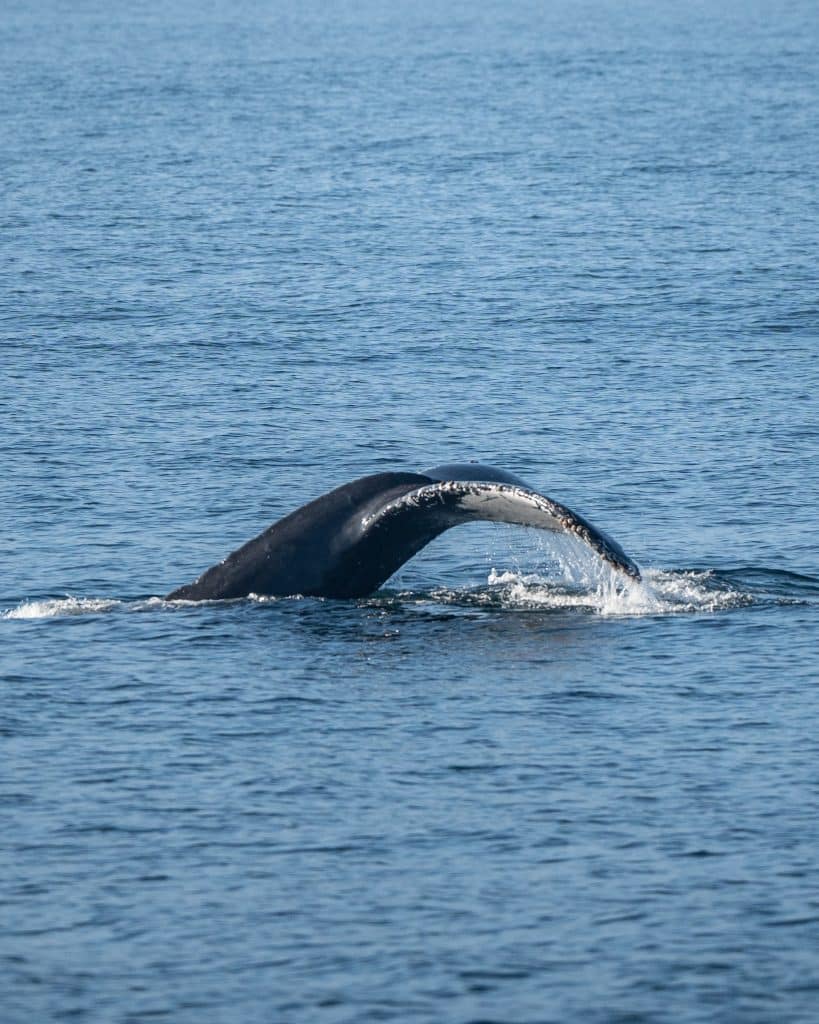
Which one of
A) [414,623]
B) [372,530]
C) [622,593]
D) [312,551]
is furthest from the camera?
[622,593]

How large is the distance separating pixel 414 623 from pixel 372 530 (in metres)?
1.42

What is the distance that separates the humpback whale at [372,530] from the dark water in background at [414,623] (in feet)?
1.14

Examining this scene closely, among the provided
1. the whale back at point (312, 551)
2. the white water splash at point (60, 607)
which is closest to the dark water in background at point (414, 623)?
the white water splash at point (60, 607)

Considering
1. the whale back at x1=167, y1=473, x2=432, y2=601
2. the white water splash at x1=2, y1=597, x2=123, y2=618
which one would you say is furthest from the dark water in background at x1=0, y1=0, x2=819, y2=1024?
the whale back at x1=167, y1=473, x2=432, y2=601

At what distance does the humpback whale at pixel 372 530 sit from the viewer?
1936 centimetres

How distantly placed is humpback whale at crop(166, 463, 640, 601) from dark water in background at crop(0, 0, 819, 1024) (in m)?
0.35

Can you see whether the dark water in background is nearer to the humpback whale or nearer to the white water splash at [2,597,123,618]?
the white water splash at [2,597,123,618]

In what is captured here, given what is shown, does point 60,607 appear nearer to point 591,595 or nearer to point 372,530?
point 372,530

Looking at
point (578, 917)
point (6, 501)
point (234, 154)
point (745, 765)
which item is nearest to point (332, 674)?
point (745, 765)

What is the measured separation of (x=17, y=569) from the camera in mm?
24609

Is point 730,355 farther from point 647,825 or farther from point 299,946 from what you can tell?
point 299,946

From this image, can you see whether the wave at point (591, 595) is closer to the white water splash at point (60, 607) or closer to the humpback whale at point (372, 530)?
the white water splash at point (60, 607)

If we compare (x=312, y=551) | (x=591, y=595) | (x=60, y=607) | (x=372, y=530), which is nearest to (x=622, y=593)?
(x=591, y=595)

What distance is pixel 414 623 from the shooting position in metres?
21.7
